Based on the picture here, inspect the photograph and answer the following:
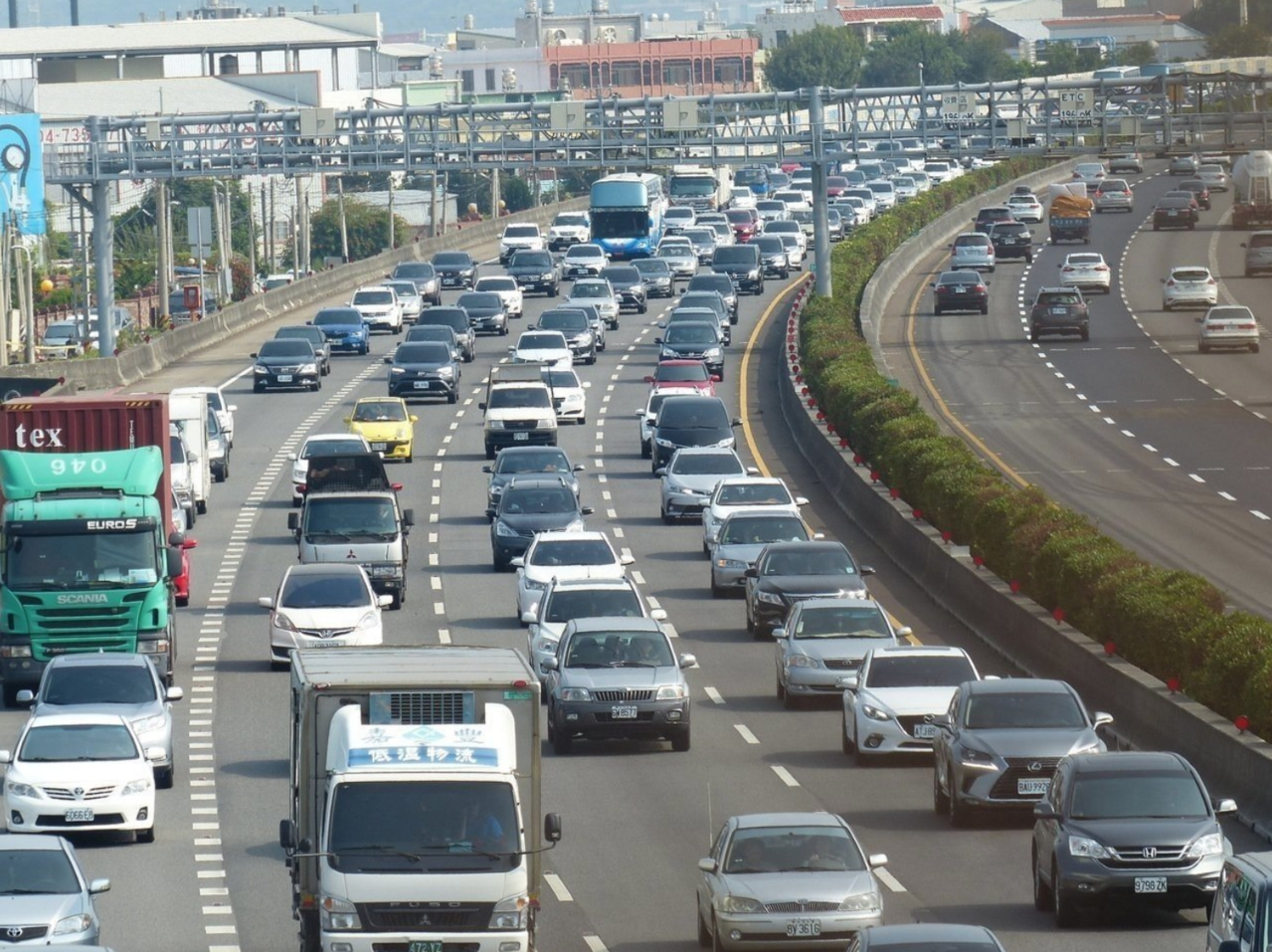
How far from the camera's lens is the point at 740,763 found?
29.2 meters

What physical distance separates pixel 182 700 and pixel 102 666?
4.68 m

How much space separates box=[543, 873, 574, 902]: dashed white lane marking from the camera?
22.7 meters

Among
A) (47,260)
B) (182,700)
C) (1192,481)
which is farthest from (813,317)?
(47,260)

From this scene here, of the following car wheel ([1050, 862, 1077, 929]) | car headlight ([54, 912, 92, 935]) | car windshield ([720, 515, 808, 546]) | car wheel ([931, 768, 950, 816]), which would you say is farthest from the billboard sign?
car wheel ([1050, 862, 1077, 929])

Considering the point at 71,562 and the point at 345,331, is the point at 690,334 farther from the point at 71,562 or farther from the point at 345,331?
the point at 71,562

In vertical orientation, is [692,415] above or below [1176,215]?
below

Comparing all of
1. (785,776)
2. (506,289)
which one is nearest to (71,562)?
(785,776)

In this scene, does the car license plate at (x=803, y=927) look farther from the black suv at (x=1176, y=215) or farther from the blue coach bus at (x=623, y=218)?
the black suv at (x=1176, y=215)

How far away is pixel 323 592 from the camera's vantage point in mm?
36000

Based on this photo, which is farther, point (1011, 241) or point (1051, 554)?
point (1011, 241)

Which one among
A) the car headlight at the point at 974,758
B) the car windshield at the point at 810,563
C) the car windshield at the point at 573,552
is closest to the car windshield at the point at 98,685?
the car headlight at the point at 974,758

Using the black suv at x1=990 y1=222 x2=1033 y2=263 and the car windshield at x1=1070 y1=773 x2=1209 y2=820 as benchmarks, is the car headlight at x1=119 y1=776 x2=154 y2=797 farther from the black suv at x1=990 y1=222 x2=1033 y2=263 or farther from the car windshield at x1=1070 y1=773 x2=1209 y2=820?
the black suv at x1=990 y1=222 x2=1033 y2=263

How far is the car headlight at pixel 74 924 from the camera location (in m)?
19.1

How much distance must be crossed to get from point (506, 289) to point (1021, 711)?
61.6 metres
